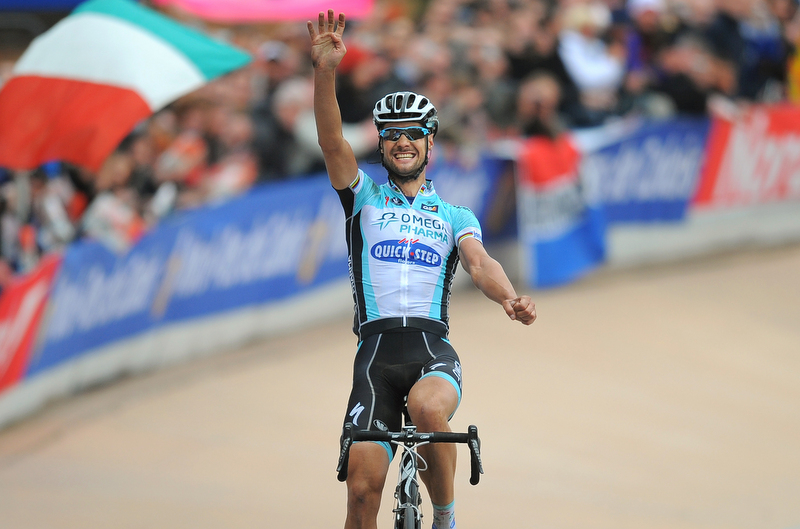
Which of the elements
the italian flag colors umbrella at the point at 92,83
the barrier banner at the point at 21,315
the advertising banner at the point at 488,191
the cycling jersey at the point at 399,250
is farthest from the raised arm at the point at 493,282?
the advertising banner at the point at 488,191

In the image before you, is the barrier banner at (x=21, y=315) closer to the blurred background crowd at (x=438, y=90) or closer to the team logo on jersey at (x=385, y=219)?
the blurred background crowd at (x=438, y=90)

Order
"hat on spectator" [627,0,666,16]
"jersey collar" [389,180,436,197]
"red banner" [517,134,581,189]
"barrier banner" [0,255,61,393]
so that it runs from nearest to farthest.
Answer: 1. "jersey collar" [389,180,436,197]
2. "barrier banner" [0,255,61,393]
3. "red banner" [517,134,581,189]
4. "hat on spectator" [627,0,666,16]

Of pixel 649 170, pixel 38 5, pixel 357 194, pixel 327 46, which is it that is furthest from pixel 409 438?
pixel 649 170

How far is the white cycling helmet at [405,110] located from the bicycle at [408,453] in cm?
151

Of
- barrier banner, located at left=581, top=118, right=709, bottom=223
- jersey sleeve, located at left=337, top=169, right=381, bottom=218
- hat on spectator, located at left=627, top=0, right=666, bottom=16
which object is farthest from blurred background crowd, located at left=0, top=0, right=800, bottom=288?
jersey sleeve, located at left=337, top=169, right=381, bottom=218

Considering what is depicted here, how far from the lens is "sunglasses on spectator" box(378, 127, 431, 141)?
5.34 m

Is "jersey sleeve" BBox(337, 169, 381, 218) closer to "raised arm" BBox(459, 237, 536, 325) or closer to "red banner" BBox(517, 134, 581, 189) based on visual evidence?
"raised arm" BBox(459, 237, 536, 325)

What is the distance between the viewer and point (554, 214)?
13.0 metres

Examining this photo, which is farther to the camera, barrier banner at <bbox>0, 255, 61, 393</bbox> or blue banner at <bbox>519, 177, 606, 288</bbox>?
blue banner at <bbox>519, 177, 606, 288</bbox>

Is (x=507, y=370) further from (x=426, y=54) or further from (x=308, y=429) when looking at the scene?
(x=426, y=54)

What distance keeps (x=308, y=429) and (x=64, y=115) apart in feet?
10.3

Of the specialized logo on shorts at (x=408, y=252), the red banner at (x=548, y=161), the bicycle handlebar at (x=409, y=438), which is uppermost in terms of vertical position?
the red banner at (x=548, y=161)

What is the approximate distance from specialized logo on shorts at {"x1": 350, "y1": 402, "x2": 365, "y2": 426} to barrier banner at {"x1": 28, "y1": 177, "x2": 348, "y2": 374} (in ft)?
14.8

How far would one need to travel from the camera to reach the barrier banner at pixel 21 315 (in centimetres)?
829
